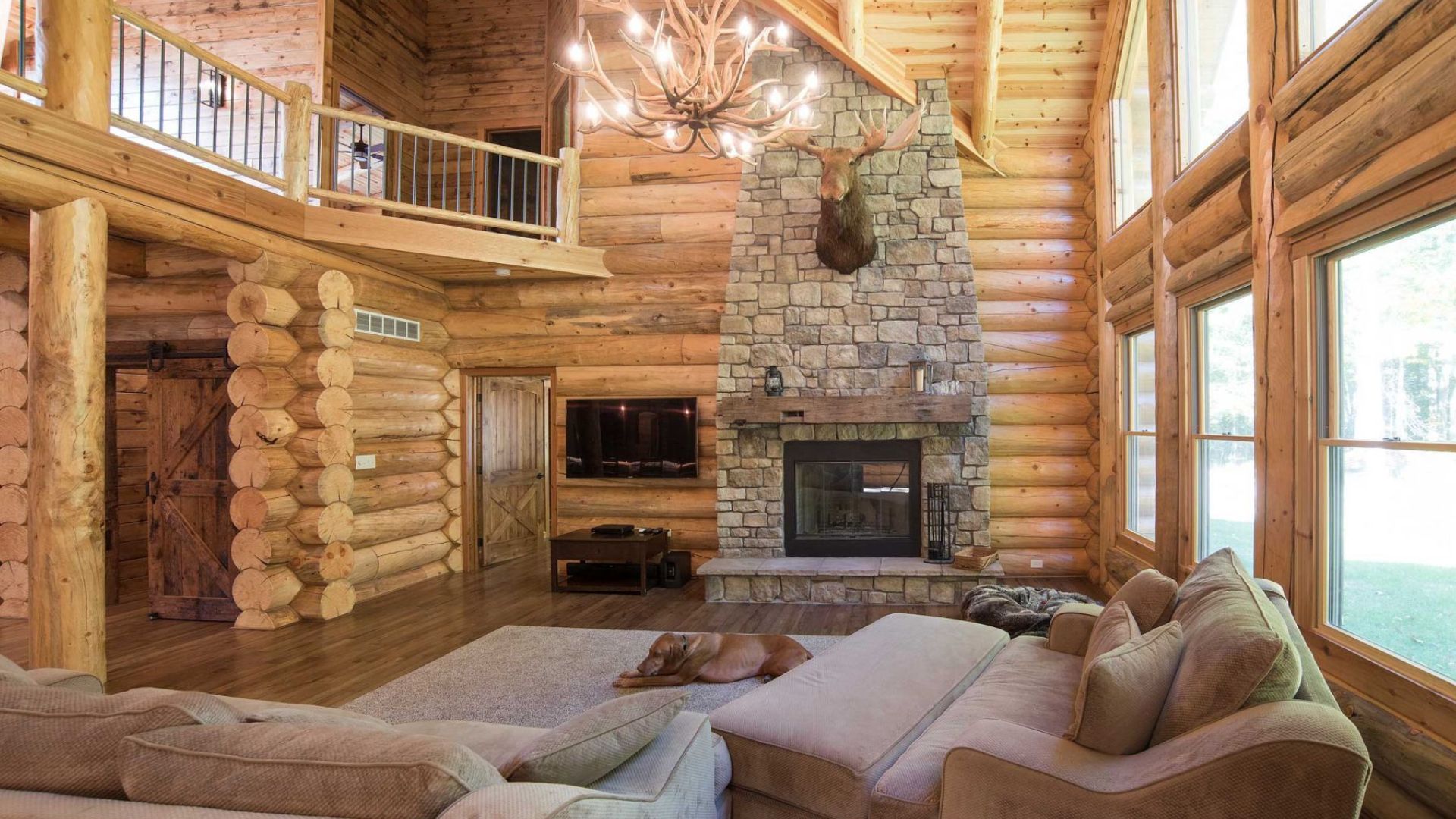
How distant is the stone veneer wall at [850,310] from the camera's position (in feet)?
20.5

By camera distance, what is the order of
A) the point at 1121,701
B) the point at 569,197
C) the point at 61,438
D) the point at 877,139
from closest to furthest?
the point at 1121,701
the point at 61,438
the point at 877,139
the point at 569,197

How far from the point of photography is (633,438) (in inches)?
272

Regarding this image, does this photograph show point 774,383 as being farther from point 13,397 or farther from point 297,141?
point 13,397

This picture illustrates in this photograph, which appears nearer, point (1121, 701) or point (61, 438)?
point (1121, 701)

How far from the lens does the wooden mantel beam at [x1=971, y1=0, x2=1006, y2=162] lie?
233 inches

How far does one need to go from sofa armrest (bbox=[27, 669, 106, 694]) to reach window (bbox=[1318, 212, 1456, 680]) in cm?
414

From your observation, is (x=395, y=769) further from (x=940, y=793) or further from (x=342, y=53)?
(x=342, y=53)

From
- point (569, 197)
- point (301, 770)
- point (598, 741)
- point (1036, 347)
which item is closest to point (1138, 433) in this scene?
point (1036, 347)

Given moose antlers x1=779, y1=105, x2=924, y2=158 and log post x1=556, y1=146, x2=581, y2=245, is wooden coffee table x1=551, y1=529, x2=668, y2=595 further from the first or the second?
moose antlers x1=779, y1=105, x2=924, y2=158

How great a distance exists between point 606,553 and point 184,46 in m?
4.36

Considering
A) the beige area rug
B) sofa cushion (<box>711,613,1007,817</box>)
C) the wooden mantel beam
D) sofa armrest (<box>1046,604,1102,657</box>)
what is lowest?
the beige area rug

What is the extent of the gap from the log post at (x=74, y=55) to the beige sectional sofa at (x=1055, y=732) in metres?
4.36

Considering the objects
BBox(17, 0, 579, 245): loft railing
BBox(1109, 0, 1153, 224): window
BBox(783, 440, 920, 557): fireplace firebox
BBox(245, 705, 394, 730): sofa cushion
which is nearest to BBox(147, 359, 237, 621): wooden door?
BBox(17, 0, 579, 245): loft railing

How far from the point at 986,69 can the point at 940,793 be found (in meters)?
5.86
